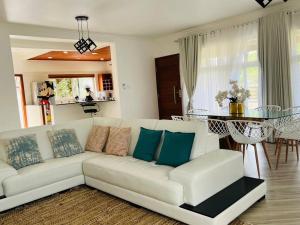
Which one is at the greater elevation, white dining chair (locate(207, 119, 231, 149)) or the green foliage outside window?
the green foliage outside window

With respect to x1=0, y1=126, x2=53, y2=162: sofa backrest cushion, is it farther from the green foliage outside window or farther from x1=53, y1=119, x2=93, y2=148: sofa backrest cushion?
the green foliage outside window

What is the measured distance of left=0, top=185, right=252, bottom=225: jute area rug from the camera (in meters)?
2.63

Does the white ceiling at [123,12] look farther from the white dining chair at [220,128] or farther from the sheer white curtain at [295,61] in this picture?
the white dining chair at [220,128]

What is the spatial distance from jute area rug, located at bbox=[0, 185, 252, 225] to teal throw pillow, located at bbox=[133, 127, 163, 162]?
58 centimetres

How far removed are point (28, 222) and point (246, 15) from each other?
5.16 metres

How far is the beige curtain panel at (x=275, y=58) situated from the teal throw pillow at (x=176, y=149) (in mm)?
2882

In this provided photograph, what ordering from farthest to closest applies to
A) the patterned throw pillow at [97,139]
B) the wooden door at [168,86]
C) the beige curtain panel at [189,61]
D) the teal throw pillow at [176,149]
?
the wooden door at [168,86], the beige curtain panel at [189,61], the patterned throw pillow at [97,139], the teal throw pillow at [176,149]

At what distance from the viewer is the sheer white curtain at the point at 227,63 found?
211 inches

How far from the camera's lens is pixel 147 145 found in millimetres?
3268

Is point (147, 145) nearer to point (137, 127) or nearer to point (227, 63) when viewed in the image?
point (137, 127)

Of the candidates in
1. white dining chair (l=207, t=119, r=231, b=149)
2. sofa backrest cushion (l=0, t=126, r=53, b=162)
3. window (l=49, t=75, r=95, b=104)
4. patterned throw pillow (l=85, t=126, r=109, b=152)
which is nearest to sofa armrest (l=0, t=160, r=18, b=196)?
sofa backrest cushion (l=0, t=126, r=53, b=162)


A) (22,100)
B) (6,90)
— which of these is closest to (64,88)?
(22,100)

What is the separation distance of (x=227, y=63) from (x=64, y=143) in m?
3.75

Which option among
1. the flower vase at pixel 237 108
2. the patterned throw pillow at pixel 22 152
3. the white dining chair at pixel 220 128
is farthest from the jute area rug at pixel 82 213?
the flower vase at pixel 237 108
